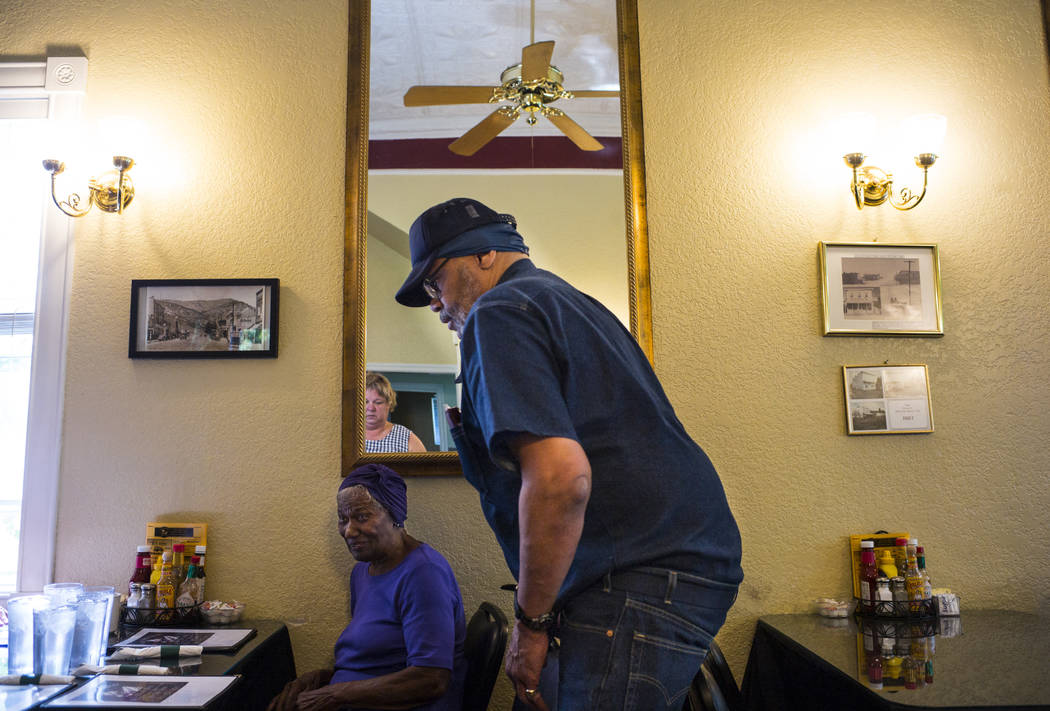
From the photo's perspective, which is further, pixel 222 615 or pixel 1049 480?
pixel 1049 480

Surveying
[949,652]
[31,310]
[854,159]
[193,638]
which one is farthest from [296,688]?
[854,159]

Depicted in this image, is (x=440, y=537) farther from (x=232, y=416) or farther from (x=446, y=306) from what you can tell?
(x=446, y=306)

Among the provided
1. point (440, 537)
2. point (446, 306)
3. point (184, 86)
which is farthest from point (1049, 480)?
point (184, 86)

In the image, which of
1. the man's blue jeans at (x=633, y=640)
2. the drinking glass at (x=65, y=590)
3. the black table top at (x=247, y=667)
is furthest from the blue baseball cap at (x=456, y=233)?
the drinking glass at (x=65, y=590)

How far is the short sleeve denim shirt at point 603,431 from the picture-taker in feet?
4.41

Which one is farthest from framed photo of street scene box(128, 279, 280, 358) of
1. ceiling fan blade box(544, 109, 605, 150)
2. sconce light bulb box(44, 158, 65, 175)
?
ceiling fan blade box(544, 109, 605, 150)

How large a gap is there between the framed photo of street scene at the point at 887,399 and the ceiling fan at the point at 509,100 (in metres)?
1.14

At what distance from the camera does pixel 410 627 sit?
6.42ft

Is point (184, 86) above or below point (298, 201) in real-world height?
above

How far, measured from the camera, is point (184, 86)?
2.71 m

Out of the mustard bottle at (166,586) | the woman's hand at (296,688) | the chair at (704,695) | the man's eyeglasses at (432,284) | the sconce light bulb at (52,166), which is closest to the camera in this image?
the chair at (704,695)

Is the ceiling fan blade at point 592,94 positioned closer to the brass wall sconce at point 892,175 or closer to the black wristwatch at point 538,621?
the brass wall sconce at point 892,175

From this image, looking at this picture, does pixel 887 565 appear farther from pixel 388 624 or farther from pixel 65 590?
pixel 65 590

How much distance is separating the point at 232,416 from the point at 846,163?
212 cm
